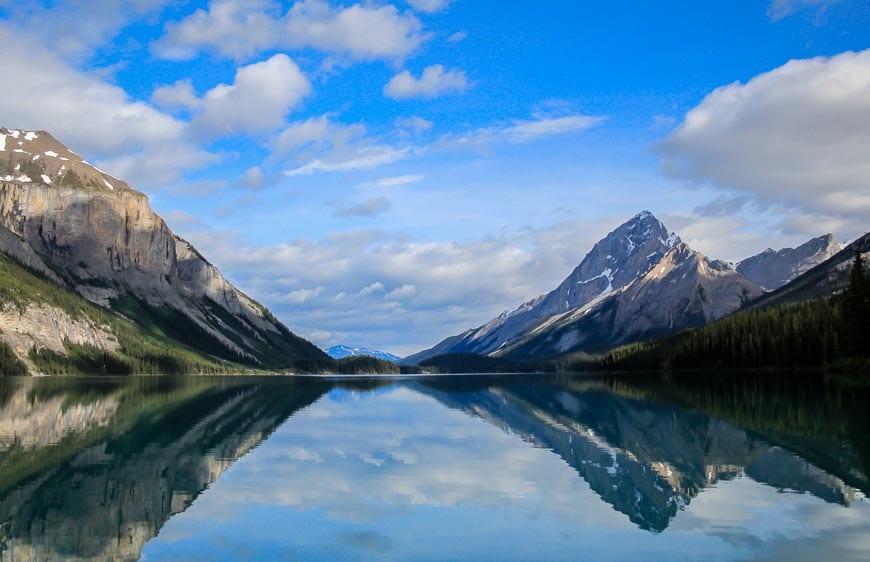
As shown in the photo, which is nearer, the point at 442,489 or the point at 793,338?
the point at 442,489

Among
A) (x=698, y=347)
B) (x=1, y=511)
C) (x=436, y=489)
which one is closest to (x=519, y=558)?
(x=436, y=489)

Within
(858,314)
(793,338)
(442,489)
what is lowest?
(442,489)

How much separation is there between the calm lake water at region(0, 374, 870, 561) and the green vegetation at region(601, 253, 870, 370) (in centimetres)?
5611

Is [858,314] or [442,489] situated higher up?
[858,314]

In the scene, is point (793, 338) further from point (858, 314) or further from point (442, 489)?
point (442, 489)

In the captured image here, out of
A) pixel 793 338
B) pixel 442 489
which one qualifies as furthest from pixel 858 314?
pixel 442 489

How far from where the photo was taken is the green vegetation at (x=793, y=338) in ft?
361

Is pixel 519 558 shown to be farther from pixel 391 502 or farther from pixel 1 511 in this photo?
pixel 1 511

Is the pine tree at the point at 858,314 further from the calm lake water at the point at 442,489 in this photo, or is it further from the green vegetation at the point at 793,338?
the calm lake water at the point at 442,489

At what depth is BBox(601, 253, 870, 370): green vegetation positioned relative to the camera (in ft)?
361

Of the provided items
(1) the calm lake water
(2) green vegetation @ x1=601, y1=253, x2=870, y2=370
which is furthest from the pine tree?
(1) the calm lake water

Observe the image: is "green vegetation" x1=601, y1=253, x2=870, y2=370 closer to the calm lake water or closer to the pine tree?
the pine tree

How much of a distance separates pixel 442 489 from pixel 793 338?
134 m

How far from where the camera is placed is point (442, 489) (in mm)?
32062
